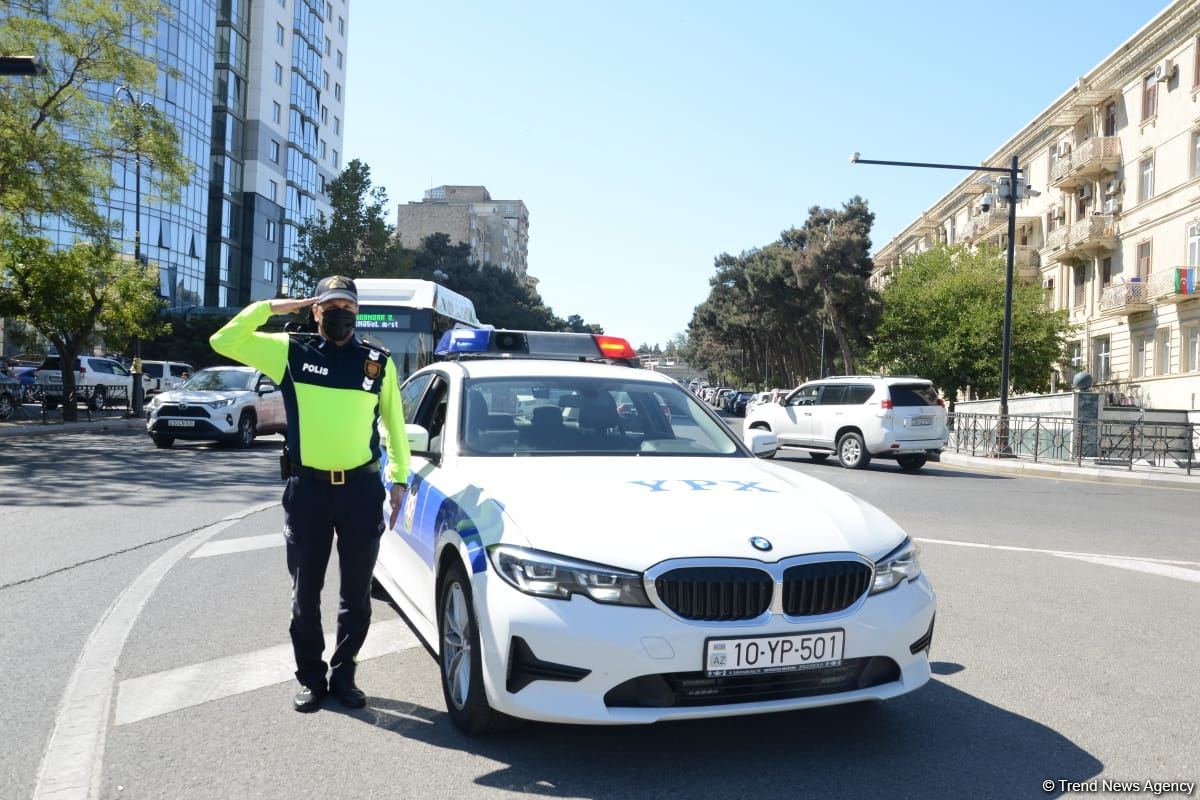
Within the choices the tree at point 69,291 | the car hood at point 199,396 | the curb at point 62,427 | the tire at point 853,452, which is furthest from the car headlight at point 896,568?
the tree at point 69,291

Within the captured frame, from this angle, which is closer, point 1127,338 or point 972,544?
point 972,544

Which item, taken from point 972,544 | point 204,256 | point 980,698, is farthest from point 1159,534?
point 204,256

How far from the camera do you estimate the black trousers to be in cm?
426

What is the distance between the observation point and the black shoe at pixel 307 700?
4301 mm

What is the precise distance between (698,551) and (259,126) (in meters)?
63.8

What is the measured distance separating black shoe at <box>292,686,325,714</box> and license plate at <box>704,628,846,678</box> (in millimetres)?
1772

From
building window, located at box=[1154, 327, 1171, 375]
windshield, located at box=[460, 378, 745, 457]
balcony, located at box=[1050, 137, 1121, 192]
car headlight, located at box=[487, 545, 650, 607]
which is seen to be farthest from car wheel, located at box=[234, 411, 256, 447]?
balcony, located at box=[1050, 137, 1121, 192]

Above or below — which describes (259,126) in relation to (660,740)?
above

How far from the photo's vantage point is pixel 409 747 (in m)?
3.89

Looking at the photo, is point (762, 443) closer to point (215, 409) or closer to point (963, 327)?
point (215, 409)

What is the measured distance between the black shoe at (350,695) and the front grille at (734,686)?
1343 mm

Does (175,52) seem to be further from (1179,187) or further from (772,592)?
(772,592)

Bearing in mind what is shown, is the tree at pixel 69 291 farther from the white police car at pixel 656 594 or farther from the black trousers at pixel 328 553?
the white police car at pixel 656 594
